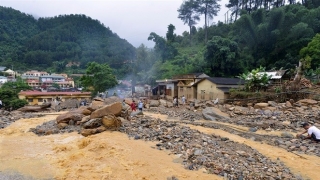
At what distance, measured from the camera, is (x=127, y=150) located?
9984mm

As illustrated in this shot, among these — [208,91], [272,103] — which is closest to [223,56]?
[208,91]

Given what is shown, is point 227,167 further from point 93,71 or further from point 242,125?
point 93,71

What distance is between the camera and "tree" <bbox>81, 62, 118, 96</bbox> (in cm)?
3538

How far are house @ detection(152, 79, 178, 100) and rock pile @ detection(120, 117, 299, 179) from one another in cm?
2205

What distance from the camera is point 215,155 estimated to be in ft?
29.1

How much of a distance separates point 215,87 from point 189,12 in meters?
39.7

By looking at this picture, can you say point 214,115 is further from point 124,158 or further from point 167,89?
point 167,89

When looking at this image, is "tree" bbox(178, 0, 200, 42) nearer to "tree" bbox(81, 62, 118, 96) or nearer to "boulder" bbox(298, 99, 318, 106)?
"tree" bbox(81, 62, 118, 96)

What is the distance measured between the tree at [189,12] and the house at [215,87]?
3556cm

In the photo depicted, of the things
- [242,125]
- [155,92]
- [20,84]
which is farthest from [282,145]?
[20,84]

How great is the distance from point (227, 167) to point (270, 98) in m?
15.7

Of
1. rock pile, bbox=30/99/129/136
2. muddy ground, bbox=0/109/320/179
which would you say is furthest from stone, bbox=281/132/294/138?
rock pile, bbox=30/99/129/136

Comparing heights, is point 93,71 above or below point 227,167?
above

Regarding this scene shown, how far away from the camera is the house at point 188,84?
30.8 meters
